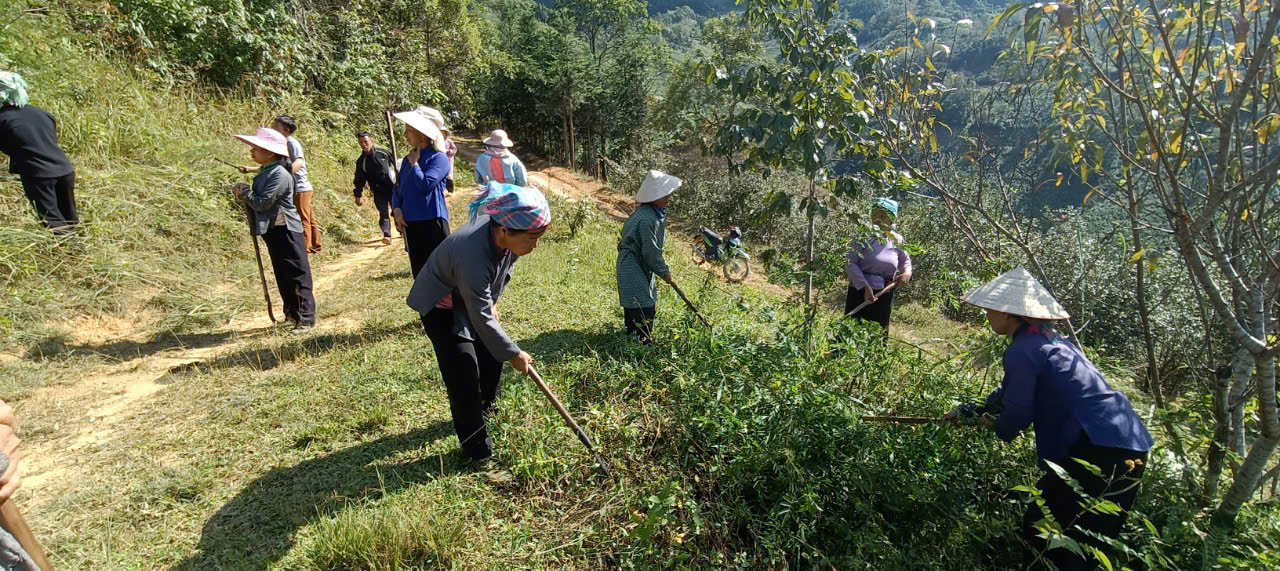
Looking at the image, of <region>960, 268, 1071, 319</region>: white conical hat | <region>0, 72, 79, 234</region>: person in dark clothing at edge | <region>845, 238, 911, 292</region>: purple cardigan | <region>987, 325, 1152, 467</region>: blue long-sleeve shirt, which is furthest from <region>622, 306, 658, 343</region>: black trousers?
<region>0, 72, 79, 234</region>: person in dark clothing at edge

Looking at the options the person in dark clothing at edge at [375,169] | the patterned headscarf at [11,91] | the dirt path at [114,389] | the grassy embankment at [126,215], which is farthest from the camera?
the person in dark clothing at edge at [375,169]

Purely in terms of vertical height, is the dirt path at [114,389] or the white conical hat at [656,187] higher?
the white conical hat at [656,187]

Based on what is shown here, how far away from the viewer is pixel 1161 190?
90.1 inches

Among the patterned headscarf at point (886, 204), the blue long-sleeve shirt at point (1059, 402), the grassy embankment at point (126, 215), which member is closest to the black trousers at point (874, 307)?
the patterned headscarf at point (886, 204)

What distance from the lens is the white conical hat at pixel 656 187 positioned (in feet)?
13.4

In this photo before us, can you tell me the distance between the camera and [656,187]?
4113mm

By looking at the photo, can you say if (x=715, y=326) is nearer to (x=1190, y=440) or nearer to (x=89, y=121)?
(x=1190, y=440)

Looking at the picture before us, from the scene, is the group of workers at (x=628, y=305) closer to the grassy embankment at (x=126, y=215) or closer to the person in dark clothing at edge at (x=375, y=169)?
the grassy embankment at (x=126, y=215)

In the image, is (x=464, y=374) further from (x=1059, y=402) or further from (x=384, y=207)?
(x=384, y=207)

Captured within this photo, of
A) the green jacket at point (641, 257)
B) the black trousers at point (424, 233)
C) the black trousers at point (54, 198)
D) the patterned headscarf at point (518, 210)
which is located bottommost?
the green jacket at point (641, 257)

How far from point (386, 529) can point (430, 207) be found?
→ 262 cm

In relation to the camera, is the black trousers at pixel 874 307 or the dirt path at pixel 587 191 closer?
the black trousers at pixel 874 307

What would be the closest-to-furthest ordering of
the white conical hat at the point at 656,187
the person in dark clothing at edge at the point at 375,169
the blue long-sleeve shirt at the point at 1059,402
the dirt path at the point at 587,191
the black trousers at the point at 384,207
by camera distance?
the blue long-sleeve shirt at the point at 1059,402
the white conical hat at the point at 656,187
the person in dark clothing at edge at the point at 375,169
the black trousers at the point at 384,207
the dirt path at the point at 587,191

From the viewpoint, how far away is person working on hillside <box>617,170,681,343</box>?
13.5 ft
